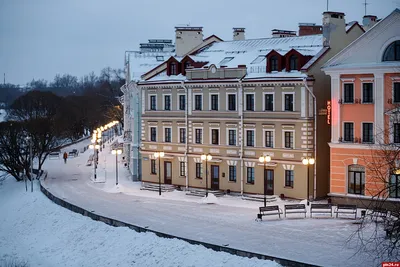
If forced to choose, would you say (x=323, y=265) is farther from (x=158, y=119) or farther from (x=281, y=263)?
(x=158, y=119)

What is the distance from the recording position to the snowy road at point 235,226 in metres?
28.5

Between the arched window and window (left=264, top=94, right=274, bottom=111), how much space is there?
26.9 feet

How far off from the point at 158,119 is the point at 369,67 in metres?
17.9

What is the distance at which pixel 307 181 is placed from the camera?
41.3 meters

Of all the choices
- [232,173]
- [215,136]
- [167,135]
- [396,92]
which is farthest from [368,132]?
[167,135]

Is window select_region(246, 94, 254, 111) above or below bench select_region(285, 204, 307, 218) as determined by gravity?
above

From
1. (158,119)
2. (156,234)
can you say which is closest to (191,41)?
(158,119)

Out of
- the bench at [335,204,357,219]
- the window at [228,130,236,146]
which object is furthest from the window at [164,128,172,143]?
the bench at [335,204,357,219]

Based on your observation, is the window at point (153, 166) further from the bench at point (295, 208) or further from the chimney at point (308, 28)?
the bench at point (295, 208)

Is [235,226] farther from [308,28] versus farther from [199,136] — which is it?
[308,28]

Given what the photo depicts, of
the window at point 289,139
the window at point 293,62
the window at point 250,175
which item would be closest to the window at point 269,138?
the window at point 289,139

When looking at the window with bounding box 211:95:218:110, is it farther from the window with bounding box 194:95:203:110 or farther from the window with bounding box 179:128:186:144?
the window with bounding box 179:128:186:144

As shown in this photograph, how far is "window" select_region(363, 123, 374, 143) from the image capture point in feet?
125

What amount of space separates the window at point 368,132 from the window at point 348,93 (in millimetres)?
1694
